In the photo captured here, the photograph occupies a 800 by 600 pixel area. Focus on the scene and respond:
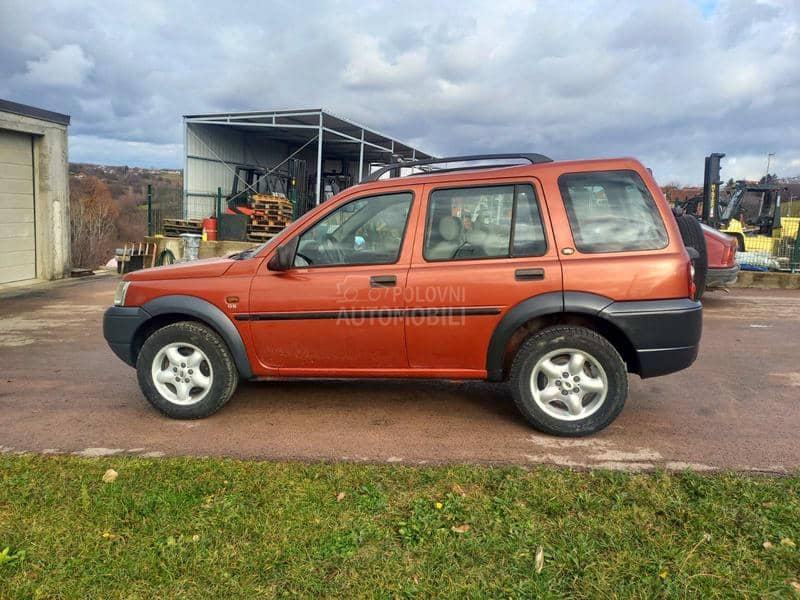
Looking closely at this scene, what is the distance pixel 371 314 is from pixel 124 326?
1.98 m

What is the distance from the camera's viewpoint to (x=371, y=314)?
4168mm

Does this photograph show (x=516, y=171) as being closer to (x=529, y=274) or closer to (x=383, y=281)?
(x=529, y=274)

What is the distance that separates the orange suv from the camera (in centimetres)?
395

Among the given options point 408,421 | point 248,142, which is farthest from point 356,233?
point 248,142

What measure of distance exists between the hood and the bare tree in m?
28.5

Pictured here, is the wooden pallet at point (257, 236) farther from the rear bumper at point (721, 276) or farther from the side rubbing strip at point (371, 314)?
the side rubbing strip at point (371, 314)

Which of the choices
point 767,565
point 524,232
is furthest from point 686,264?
point 767,565

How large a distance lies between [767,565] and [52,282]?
47.4ft

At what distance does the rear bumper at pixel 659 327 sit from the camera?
12.8ft

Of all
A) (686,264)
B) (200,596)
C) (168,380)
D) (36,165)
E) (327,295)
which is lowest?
(200,596)

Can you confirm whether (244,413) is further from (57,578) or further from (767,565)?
(767,565)

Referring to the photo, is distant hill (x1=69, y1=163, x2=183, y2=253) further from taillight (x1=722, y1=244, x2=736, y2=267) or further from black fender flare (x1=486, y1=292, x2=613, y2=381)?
black fender flare (x1=486, y1=292, x2=613, y2=381)

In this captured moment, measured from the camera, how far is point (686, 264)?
3.93 m

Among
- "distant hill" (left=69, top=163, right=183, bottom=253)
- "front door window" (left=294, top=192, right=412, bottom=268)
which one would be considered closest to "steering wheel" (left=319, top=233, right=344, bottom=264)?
"front door window" (left=294, top=192, right=412, bottom=268)
